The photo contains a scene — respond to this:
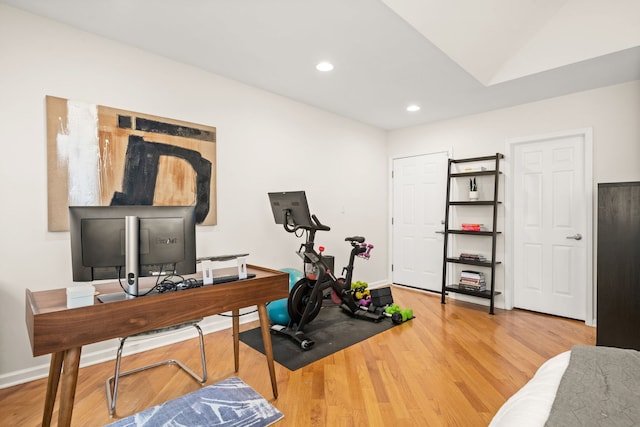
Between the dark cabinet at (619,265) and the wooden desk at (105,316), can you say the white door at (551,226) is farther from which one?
the wooden desk at (105,316)

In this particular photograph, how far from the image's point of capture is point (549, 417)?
35.5 inches

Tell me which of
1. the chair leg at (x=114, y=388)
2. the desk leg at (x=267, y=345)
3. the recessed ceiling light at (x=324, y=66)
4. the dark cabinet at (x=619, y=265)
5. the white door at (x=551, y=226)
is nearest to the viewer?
the chair leg at (x=114, y=388)

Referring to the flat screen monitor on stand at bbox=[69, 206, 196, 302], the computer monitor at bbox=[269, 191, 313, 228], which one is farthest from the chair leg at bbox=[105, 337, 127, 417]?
the computer monitor at bbox=[269, 191, 313, 228]

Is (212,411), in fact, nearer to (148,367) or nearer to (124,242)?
(148,367)

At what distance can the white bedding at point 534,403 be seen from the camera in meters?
0.93

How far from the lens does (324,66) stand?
10.1ft

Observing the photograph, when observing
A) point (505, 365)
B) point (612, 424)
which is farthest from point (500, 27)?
point (612, 424)

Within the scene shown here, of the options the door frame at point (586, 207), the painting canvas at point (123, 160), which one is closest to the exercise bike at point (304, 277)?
the painting canvas at point (123, 160)

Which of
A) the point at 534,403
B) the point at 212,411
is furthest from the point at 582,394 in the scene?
the point at 212,411

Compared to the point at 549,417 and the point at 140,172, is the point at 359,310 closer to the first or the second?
the point at 140,172

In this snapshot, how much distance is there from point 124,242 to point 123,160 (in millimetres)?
1271

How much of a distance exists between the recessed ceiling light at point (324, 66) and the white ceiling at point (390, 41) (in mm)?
58

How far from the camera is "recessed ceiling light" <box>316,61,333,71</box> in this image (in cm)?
303

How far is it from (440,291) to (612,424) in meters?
4.04
